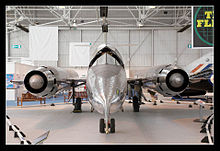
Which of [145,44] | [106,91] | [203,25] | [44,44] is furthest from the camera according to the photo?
[145,44]

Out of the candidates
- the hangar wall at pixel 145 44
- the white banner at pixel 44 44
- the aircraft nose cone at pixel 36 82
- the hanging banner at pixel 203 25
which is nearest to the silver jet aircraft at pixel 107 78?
the aircraft nose cone at pixel 36 82

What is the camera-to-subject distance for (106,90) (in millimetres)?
3750

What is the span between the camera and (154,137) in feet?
13.8

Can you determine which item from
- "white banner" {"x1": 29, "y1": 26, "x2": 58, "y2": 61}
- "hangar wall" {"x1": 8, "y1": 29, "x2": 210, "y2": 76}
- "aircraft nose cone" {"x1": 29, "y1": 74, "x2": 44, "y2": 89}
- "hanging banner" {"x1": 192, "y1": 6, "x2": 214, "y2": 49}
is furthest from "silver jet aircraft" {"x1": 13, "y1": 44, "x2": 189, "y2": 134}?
"hangar wall" {"x1": 8, "y1": 29, "x2": 210, "y2": 76}

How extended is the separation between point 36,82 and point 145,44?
2068cm

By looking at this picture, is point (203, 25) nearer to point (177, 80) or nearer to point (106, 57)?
point (177, 80)

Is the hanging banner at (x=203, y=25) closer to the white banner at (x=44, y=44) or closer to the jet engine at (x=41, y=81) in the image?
the jet engine at (x=41, y=81)

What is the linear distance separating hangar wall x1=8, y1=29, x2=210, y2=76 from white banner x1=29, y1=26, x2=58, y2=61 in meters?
13.7

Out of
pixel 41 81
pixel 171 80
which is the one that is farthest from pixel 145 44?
pixel 41 81

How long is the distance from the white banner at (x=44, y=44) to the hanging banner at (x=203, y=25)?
26.9 ft

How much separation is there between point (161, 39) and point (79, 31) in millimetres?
12061

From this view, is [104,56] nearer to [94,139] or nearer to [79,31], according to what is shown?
[94,139]

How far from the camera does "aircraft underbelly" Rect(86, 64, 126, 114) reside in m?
3.55

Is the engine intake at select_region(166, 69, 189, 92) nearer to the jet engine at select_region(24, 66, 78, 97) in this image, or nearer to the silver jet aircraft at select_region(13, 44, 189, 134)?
the silver jet aircraft at select_region(13, 44, 189, 134)
